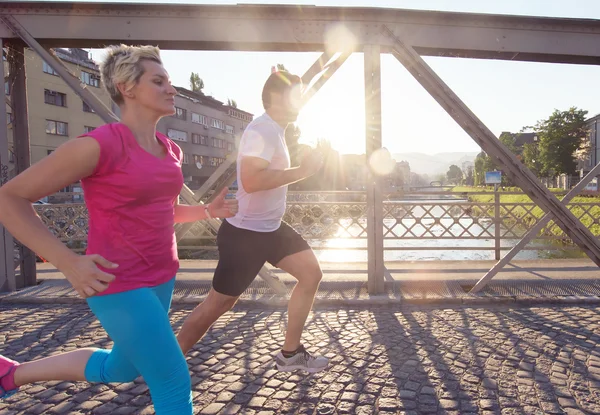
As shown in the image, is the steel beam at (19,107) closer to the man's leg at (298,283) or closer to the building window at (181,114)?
the man's leg at (298,283)

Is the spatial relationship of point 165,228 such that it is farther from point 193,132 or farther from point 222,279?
point 193,132

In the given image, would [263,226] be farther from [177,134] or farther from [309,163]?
[177,134]

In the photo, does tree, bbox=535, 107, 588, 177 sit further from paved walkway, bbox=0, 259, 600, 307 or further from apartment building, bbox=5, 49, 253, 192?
paved walkway, bbox=0, 259, 600, 307

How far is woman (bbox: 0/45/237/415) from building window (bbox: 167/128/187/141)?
178 feet

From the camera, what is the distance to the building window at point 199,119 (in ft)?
196

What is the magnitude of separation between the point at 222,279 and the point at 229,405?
791mm

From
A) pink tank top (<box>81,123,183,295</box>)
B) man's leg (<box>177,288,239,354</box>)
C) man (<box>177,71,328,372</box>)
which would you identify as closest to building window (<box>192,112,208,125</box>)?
man (<box>177,71,328,372</box>)

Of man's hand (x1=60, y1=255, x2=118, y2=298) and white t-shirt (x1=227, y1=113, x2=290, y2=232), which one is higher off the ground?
white t-shirt (x1=227, y1=113, x2=290, y2=232)

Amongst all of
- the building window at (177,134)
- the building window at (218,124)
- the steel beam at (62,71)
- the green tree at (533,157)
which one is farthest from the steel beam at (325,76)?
the building window at (218,124)

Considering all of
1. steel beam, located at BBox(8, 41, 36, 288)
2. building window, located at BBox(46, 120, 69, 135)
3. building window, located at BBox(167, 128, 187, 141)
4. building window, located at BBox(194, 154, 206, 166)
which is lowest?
steel beam, located at BBox(8, 41, 36, 288)

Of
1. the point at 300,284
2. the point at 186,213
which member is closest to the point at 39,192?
the point at 186,213

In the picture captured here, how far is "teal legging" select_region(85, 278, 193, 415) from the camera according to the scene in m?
1.74

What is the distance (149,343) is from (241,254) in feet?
4.31

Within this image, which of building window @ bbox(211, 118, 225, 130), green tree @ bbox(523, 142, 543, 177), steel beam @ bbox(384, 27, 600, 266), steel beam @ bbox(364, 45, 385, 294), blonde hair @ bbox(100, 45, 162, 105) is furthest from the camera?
building window @ bbox(211, 118, 225, 130)
